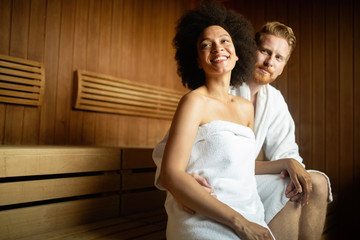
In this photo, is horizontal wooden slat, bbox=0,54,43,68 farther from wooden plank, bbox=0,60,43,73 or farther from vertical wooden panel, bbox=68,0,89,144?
vertical wooden panel, bbox=68,0,89,144

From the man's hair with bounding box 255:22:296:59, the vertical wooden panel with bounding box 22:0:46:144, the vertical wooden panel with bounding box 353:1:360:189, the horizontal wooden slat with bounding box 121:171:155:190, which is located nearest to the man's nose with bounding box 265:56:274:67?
the man's hair with bounding box 255:22:296:59

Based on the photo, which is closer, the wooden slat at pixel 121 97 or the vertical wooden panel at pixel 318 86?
the wooden slat at pixel 121 97

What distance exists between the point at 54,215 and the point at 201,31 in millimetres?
1261

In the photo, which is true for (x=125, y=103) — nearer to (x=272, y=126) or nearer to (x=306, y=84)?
(x=272, y=126)

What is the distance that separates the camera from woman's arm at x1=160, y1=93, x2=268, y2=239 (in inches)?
38.9

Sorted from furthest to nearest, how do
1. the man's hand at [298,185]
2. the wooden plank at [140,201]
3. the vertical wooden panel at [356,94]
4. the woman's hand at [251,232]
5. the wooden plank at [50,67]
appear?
the vertical wooden panel at [356,94]
the wooden plank at [50,67]
the wooden plank at [140,201]
the man's hand at [298,185]
the woman's hand at [251,232]

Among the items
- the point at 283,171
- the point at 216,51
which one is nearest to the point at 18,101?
the point at 216,51

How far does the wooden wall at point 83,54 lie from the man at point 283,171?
150cm

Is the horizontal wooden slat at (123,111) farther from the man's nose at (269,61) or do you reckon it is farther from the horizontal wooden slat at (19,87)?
the man's nose at (269,61)

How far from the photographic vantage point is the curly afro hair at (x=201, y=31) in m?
1.44

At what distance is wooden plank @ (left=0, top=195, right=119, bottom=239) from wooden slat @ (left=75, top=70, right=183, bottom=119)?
1.04 metres

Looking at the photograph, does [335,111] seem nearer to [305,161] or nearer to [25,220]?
[305,161]

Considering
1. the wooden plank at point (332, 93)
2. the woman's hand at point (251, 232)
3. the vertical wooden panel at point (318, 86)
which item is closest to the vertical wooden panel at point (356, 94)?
the wooden plank at point (332, 93)

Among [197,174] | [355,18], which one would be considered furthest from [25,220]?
[355,18]
